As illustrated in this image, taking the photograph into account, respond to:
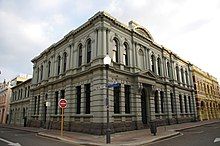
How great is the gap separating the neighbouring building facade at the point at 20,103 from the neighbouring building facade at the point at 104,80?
615cm

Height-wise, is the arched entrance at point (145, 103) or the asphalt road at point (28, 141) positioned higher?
the arched entrance at point (145, 103)

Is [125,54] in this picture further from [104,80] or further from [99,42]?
[104,80]

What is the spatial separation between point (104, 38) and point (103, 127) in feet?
26.4

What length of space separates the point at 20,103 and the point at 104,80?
26681mm

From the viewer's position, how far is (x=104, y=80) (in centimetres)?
1662

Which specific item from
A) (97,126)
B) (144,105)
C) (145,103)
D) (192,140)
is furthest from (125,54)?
(192,140)

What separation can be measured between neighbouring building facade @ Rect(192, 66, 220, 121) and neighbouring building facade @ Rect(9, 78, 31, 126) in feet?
104

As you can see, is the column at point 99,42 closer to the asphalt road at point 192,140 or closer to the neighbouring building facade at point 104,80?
the neighbouring building facade at point 104,80

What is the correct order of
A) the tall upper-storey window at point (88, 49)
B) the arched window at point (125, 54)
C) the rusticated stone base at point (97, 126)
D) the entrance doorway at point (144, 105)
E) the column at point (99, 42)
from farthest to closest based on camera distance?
the entrance doorway at point (144, 105) < the arched window at point (125, 54) < the tall upper-storey window at point (88, 49) < the column at point (99, 42) < the rusticated stone base at point (97, 126)

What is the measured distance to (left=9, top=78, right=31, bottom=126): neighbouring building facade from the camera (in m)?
34.2

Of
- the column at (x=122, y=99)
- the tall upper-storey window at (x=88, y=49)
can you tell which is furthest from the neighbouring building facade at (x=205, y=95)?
the tall upper-storey window at (x=88, y=49)

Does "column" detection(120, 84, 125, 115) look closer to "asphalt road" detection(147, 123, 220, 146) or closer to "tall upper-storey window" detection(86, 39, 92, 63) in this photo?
"tall upper-storey window" detection(86, 39, 92, 63)

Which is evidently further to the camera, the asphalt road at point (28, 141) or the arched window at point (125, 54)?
the arched window at point (125, 54)

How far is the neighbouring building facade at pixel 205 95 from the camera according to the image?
37375mm
